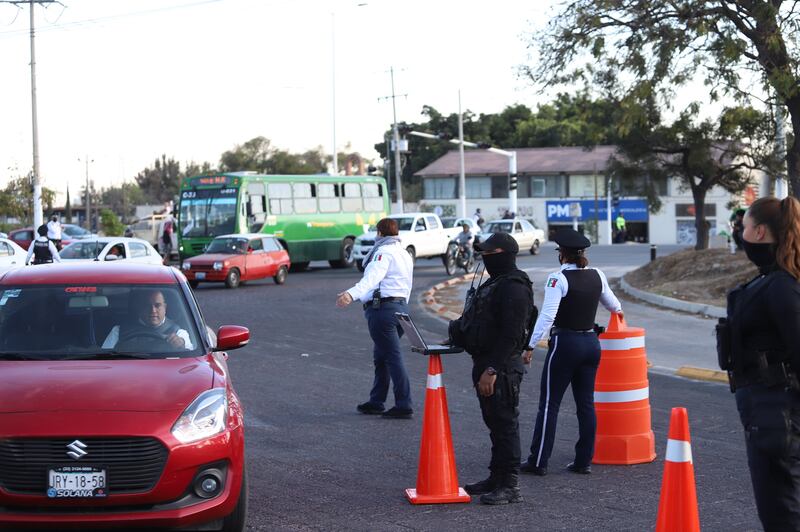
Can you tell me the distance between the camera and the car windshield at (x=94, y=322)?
6.88 metres

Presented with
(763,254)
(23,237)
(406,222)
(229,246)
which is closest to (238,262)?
(229,246)

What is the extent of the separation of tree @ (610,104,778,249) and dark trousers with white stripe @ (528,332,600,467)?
16.2 meters

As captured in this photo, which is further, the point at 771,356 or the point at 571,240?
the point at 571,240

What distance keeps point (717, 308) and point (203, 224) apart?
66.6 feet

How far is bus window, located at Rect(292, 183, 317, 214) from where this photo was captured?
37.1 m

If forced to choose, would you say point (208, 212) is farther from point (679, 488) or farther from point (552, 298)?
point (679, 488)

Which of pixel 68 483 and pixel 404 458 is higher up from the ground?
pixel 68 483

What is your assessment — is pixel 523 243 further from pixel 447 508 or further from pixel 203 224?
pixel 447 508

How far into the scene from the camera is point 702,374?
13180 mm

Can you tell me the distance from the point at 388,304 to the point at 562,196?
71.3 metres

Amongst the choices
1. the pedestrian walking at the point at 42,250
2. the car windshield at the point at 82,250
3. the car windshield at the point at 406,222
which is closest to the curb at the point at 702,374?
the pedestrian walking at the point at 42,250

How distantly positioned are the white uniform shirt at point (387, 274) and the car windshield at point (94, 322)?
9.80 feet

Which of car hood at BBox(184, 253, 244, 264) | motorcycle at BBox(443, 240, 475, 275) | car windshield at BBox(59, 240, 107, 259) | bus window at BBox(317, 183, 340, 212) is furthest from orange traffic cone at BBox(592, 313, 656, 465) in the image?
bus window at BBox(317, 183, 340, 212)

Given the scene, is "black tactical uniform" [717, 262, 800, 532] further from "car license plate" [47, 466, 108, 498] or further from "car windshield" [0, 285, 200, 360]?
"car windshield" [0, 285, 200, 360]
